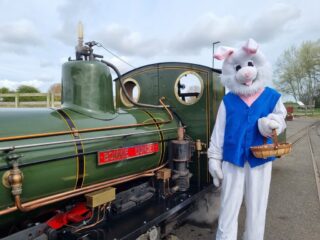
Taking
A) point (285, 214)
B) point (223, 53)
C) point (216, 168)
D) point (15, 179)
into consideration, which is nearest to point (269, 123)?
point (216, 168)

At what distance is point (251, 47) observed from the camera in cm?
284

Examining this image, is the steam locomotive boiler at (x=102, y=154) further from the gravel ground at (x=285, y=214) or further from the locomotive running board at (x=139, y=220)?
the gravel ground at (x=285, y=214)

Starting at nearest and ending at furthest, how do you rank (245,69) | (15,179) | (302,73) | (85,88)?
(15,179) < (245,69) < (85,88) < (302,73)

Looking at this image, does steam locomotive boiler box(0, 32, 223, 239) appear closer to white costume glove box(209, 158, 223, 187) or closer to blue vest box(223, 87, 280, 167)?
white costume glove box(209, 158, 223, 187)

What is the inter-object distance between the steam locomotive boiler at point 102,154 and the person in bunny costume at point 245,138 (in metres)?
0.70

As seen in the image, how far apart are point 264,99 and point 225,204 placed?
1102mm

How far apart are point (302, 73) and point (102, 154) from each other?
46711mm

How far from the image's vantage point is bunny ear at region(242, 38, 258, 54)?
2844 millimetres

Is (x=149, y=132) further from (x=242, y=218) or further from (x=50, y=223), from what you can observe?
(x=242, y=218)

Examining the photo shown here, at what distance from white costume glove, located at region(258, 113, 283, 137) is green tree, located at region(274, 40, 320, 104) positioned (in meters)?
45.0

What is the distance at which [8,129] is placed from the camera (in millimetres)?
2264

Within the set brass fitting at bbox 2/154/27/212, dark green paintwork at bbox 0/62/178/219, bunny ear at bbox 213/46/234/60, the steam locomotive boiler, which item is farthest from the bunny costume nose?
brass fitting at bbox 2/154/27/212

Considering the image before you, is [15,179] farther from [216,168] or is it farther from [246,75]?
[246,75]

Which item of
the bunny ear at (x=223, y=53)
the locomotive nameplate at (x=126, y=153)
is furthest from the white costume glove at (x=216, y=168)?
the bunny ear at (x=223, y=53)
